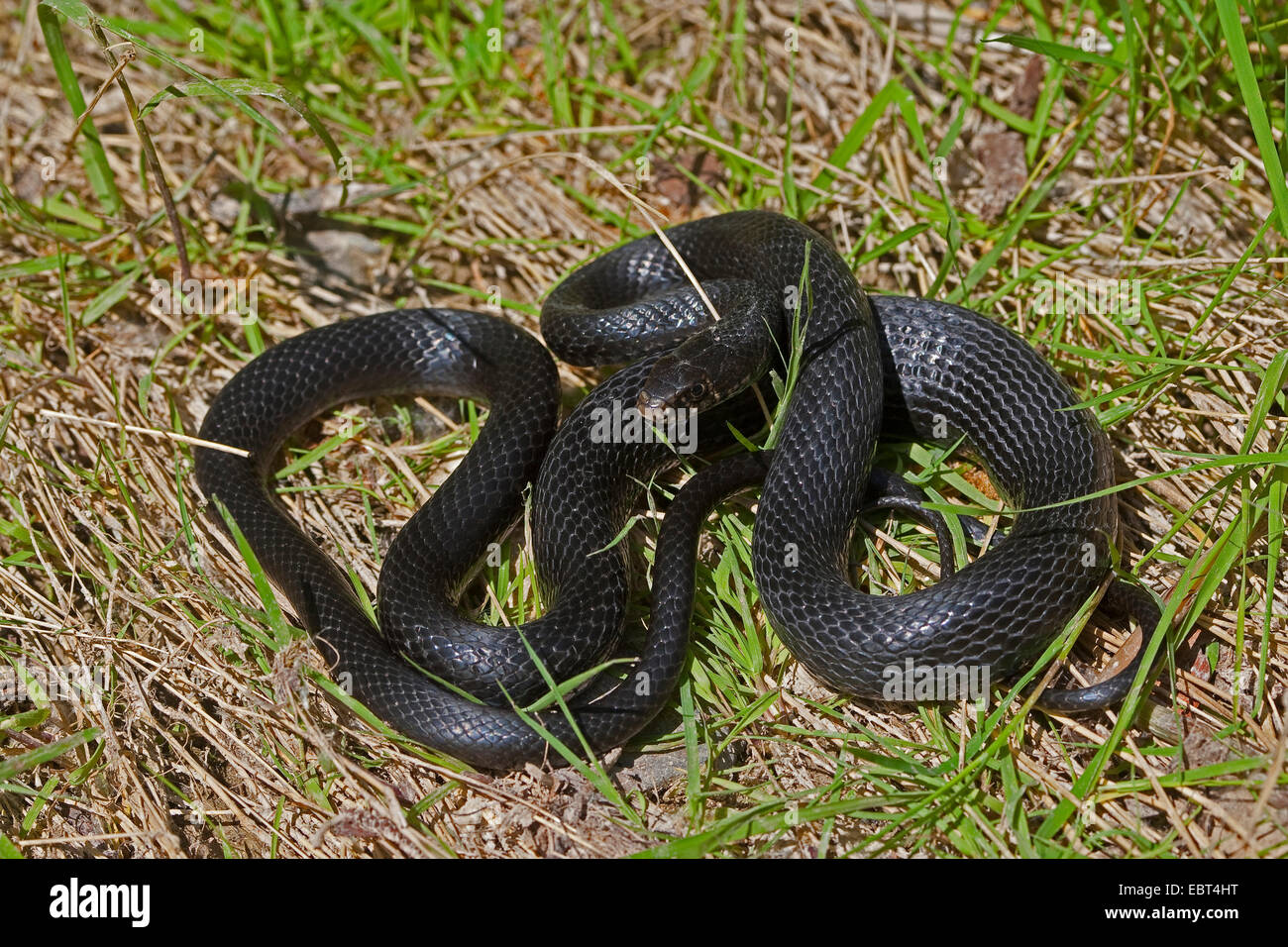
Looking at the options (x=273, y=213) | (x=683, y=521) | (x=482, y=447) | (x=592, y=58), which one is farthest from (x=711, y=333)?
(x=273, y=213)

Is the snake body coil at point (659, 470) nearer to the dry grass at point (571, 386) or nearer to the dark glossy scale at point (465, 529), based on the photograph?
the dark glossy scale at point (465, 529)

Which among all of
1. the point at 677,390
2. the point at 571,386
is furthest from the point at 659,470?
the point at 571,386

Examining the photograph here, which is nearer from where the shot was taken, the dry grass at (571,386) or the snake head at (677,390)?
the dry grass at (571,386)

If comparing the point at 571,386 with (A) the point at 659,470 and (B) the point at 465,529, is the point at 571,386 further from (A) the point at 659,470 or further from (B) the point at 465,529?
(B) the point at 465,529

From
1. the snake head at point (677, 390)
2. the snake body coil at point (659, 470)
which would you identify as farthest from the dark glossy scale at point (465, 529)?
the snake head at point (677, 390)

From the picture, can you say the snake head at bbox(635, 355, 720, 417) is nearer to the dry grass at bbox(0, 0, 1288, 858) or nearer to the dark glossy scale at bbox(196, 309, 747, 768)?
the dark glossy scale at bbox(196, 309, 747, 768)

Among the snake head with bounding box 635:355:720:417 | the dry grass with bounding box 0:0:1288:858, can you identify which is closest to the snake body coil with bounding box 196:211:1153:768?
the snake head with bounding box 635:355:720:417
